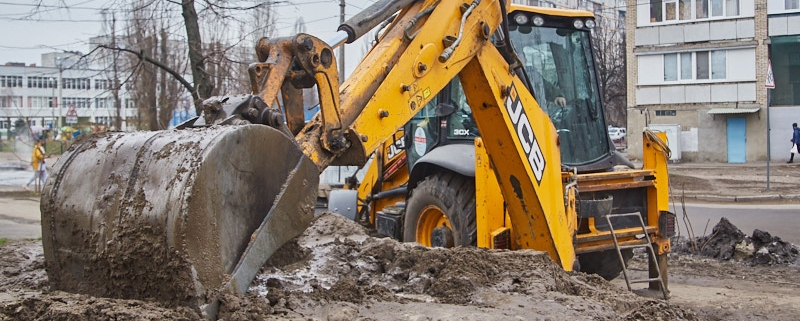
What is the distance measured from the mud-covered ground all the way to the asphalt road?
7558 millimetres

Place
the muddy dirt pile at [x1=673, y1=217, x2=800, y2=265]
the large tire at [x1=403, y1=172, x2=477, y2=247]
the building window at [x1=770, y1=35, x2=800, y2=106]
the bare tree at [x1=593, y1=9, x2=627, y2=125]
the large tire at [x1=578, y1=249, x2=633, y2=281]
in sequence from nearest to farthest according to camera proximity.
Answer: the large tire at [x1=403, y1=172, x2=477, y2=247] < the large tire at [x1=578, y1=249, x2=633, y2=281] < the muddy dirt pile at [x1=673, y1=217, x2=800, y2=265] < the building window at [x1=770, y1=35, x2=800, y2=106] < the bare tree at [x1=593, y1=9, x2=627, y2=125]

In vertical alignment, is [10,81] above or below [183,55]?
above

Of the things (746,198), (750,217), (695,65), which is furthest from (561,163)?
(695,65)

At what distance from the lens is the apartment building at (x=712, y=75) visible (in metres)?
31.2

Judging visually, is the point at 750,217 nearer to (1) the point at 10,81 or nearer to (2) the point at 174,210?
(2) the point at 174,210

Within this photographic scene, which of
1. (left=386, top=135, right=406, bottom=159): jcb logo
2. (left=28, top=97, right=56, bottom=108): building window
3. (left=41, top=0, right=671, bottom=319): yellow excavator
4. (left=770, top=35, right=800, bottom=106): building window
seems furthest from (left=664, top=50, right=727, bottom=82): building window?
(left=28, top=97, right=56, bottom=108): building window

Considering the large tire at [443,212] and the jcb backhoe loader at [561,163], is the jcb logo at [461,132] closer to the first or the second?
the jcb backhoe loader at [561,163]

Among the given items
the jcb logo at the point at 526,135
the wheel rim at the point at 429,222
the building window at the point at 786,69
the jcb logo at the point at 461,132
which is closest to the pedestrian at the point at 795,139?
the building window at the point at 786,69

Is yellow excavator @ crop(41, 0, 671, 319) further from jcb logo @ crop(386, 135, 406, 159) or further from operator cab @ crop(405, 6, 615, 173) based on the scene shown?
jcb logo @ crop(386, 135, 406, 159)

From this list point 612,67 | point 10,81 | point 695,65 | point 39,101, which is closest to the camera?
point 695,65

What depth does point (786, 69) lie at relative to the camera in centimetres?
3173

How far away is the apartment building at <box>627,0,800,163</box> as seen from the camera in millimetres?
31250

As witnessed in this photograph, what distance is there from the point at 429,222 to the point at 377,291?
3239 millimetres

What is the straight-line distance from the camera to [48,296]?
152 inches
